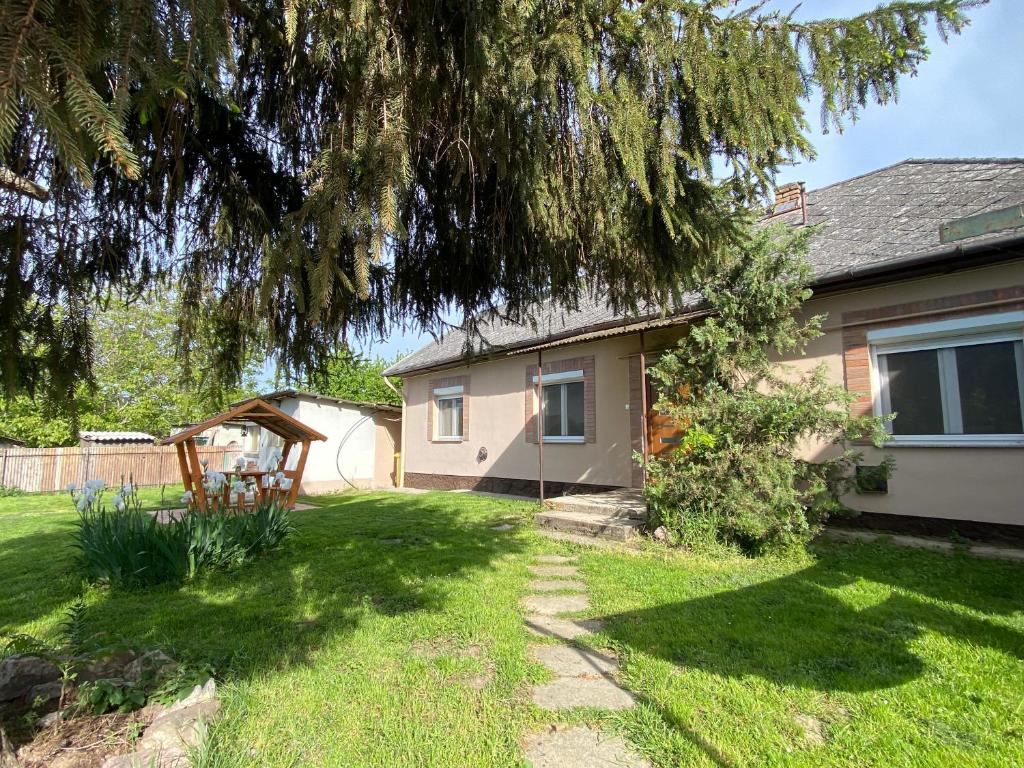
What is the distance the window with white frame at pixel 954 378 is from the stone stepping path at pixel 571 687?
488 centimetres

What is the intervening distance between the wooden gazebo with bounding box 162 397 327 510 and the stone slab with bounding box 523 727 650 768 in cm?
530

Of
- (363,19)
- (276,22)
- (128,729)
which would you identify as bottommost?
(128,729)

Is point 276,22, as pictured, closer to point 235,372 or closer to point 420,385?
point 235,372

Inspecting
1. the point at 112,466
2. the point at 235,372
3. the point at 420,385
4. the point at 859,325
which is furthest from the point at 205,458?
the point at 859,325

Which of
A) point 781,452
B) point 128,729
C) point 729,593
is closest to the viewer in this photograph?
point 128,729

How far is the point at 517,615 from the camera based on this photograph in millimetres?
3947

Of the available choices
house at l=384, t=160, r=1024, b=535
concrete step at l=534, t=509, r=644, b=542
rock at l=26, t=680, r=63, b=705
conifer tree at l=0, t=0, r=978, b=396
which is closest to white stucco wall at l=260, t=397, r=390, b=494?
house at l=384, t=160, r=1024, b=535

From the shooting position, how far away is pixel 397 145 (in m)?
2.25

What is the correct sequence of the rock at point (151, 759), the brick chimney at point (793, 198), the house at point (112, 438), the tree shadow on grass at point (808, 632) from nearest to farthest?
the rock at point (151, 759), the tree shadow on grass at point (808, 632), the brick chimney at point (793, 198), the house at point (112, 438)

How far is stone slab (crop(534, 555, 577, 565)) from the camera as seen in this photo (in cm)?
568

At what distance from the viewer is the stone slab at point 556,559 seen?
5680 mm

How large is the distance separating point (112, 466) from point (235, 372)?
17363 millimetres

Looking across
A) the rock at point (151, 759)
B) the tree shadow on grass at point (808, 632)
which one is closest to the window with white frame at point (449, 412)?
the tree shadow on grass at point (808, 632)

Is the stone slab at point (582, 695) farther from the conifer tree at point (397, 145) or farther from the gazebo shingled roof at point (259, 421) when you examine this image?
the gazebo shingled roof at point (259, 421)
